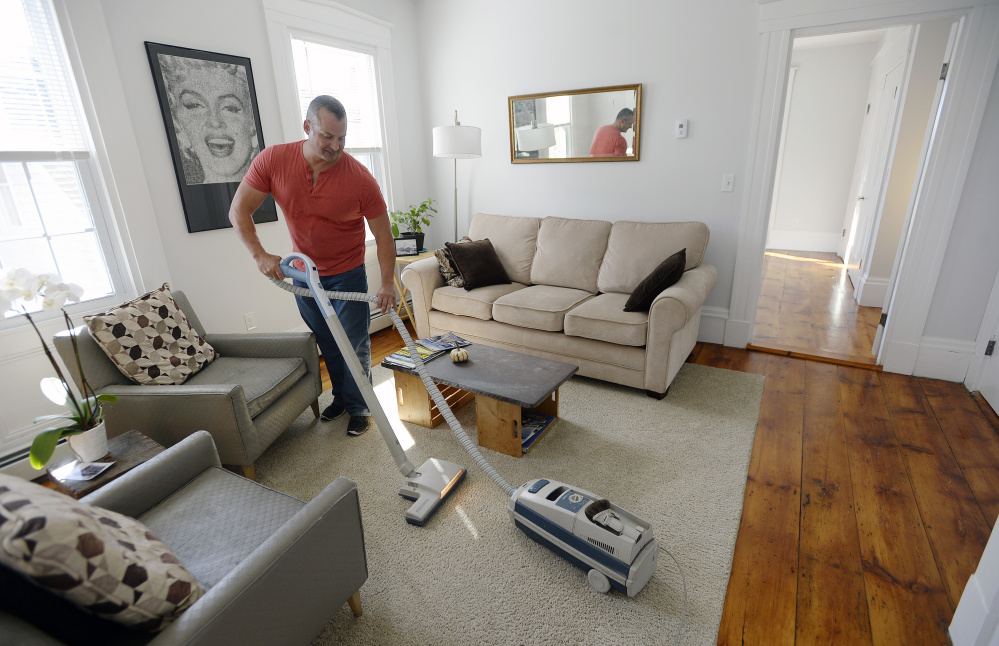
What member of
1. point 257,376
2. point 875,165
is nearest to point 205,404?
point 257,376

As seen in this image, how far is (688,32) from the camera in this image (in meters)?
3.07

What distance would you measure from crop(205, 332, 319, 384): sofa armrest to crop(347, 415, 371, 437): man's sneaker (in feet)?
1.23

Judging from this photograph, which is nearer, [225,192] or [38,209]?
[38,209]

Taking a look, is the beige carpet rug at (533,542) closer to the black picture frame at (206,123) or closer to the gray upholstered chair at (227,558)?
the gray upholstered chair at (227,558)

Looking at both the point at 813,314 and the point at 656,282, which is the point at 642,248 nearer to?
the point at 656,282

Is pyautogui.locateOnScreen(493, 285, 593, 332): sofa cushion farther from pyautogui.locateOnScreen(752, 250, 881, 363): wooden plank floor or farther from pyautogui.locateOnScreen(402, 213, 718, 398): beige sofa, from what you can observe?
pyautogui.locateOnScreen(752, 250, 881, 363): wooden plank floor

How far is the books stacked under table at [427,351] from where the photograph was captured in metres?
2.42

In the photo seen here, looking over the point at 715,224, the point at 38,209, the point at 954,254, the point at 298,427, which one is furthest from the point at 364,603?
the point at 954,254

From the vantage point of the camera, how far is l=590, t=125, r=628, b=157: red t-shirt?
11.3 feet

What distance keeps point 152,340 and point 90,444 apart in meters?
0.65

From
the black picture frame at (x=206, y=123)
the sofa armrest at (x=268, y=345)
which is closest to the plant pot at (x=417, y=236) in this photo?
the black picture frame at (x=206, y=123)

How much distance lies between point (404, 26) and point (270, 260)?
3.01m

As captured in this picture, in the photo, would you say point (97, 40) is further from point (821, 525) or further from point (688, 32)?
point (821, 525)

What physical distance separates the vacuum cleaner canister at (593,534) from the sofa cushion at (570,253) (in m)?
1.93
